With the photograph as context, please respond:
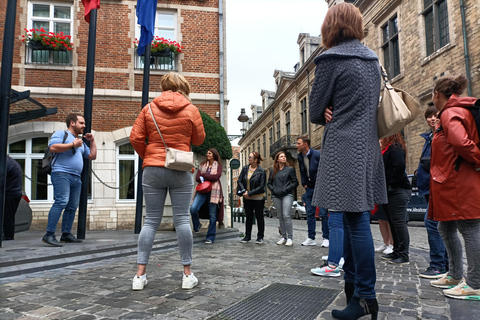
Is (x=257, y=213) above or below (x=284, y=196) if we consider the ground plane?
below

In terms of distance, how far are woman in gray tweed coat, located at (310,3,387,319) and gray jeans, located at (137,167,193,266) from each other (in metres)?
1.35

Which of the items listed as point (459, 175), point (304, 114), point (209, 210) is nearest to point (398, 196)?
point (459, 175)

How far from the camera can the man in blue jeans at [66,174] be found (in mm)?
5320

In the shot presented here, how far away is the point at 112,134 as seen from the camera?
11242mm

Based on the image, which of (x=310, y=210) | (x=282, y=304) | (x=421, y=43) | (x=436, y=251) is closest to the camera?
(x=282, y=304)

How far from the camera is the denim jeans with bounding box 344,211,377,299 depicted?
2344 millimetres

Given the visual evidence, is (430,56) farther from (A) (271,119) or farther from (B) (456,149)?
(A) (271,119)

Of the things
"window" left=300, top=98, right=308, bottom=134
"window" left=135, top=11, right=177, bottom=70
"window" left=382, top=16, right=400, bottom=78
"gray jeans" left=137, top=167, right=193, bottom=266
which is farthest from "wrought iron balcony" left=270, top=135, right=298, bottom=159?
"gray jeans" left=137, top=167, right=193, bottom=266

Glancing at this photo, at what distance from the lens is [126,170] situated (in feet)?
37.7

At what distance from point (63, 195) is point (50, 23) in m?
8.30

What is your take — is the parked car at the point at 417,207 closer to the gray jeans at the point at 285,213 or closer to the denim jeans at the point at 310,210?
the denim jeans at the point at 310,210

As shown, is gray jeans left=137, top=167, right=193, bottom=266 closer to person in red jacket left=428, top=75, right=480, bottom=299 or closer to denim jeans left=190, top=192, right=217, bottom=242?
person in red jacket left=428, top=75, right=480, bottom=299

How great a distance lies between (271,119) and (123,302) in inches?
1636

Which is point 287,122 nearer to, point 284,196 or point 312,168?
point 284,196
